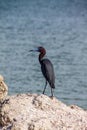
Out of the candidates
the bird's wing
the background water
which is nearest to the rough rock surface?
the bird's wing


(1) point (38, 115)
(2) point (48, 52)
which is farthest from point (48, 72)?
(2) point (48, 52)

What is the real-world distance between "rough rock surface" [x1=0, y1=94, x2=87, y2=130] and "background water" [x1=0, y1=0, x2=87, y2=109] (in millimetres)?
12249

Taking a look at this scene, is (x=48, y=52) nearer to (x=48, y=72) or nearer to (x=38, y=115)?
(x=48, y=72)

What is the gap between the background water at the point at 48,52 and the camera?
23562mm

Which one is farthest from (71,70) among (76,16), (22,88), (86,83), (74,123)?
(76,16)

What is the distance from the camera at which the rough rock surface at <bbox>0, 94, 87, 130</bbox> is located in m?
7.76

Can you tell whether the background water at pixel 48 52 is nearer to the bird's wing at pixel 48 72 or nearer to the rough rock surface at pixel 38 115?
the bird's wing at pixel 48 72

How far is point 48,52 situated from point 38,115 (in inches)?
913

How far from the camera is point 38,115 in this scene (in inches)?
323

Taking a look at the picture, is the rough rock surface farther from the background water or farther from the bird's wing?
the background water

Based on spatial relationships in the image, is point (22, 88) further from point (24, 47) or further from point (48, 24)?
point (48, 24)

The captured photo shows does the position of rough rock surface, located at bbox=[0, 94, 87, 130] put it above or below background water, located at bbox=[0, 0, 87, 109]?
above

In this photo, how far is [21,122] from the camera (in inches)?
307

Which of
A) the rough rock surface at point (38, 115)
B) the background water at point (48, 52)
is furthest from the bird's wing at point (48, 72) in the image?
the background water at point (48, 52)
